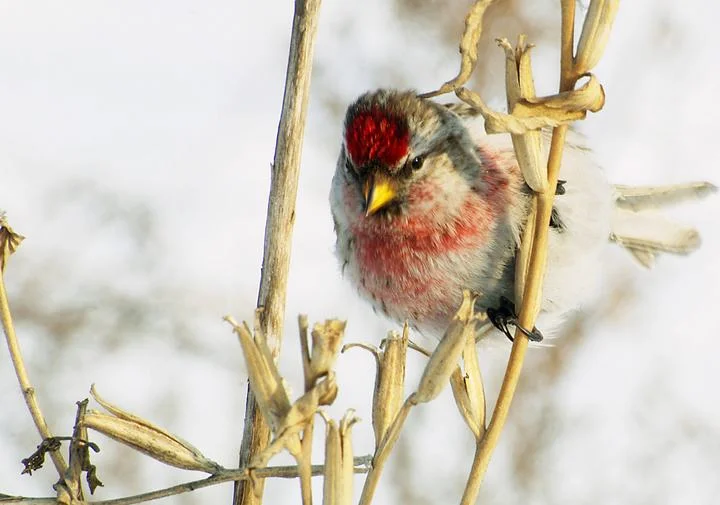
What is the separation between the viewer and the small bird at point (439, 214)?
2.14 metres

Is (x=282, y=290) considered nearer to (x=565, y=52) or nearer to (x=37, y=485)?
(x=565, y=52)

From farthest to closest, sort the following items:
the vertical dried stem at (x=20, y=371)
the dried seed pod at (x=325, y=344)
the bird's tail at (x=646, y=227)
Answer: the bird's tail at (x=646, y=227), the vertical dried stem at (x=20, y=371), the dried seed pod at (x=325, y=344)

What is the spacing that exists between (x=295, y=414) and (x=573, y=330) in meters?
2.90

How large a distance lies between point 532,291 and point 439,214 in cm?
112

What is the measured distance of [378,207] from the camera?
221 centimetres

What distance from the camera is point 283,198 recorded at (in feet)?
4.13

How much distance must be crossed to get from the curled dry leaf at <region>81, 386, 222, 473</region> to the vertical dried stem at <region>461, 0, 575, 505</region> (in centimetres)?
28

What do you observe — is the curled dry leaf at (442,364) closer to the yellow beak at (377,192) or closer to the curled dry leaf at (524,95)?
the curled dry leaf at (524,95)

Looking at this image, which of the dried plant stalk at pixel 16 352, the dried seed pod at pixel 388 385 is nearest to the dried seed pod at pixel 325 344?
the dried seed pod at pixel 388 385

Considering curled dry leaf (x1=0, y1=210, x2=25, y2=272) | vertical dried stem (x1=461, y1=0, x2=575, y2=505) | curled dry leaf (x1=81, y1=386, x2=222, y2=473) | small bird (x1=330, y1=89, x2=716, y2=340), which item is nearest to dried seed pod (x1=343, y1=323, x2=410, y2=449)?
vertical dried stem (x1=461, y1=0, x2=575, y2=505)

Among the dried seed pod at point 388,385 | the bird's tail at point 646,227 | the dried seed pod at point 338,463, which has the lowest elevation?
the dried seed pod at point 338,463

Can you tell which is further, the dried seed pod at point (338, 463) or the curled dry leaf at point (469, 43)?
the curled dry leaf at point (469, 43)


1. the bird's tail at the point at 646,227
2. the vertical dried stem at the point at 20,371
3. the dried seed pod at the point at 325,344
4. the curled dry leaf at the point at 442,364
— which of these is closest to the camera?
the dried seed pod at the point at 325,344

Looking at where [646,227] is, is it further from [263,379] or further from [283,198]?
[263,379]
